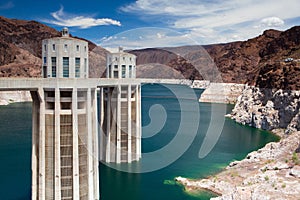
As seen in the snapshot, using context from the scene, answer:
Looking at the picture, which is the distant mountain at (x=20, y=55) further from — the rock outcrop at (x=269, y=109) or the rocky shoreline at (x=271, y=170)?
the rocky shoreline at (x=271, y=170)

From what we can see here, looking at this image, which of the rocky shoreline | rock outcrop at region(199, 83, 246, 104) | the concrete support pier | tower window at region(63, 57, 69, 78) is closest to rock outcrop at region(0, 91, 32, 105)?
rock outcrop at region(199, 83, 246, 104)

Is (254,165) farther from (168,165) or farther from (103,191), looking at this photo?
(103,191)

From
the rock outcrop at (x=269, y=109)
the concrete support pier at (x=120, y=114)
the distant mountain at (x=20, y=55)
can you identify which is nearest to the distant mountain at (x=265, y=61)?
the rock outcrop at (x=269, y=109)

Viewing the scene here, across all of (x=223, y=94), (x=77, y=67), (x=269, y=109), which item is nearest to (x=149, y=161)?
(x=77, y=67)

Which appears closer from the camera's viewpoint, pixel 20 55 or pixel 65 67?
pixel 65 67

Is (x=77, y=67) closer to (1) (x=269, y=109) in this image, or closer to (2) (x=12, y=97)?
(1) (x=269, y=109)

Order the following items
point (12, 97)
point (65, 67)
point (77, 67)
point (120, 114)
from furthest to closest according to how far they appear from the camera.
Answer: point (12, 97) → point (120, 114) → point (77, 67) → point (65, 67)

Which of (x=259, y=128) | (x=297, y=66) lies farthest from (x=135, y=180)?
(x=297, y=66)
